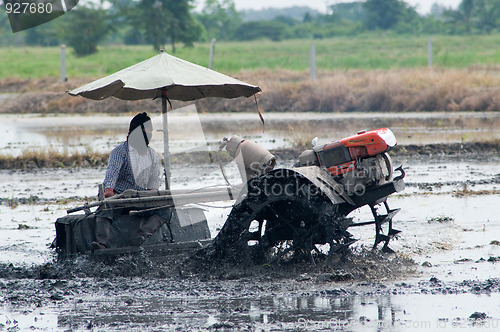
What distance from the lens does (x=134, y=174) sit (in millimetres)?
7703

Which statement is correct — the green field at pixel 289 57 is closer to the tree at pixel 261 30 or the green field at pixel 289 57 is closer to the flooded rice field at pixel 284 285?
the tree at pixel 261 30

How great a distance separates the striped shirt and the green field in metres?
26.8

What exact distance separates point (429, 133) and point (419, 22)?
58.3 m

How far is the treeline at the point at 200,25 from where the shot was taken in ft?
169


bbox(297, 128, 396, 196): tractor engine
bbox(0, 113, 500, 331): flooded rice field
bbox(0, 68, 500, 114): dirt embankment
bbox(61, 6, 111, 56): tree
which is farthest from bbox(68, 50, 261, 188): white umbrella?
bbox(61, 6, 111, 56): tree

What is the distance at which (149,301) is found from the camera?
20.9 feet

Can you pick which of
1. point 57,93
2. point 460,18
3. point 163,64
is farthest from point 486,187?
point 460,18

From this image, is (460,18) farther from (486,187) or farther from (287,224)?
(287,224)

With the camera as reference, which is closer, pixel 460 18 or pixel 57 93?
pixel 57 93

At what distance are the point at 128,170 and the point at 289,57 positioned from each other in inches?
1585

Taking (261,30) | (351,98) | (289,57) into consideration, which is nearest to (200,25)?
(289,57)

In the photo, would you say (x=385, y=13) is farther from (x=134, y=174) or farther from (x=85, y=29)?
(x=134, y=174)

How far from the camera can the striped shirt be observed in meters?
7.65

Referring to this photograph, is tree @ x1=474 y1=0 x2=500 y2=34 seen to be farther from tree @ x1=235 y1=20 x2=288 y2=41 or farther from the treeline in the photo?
tree @ x1=235 y1=20 x2=288 y2=41
